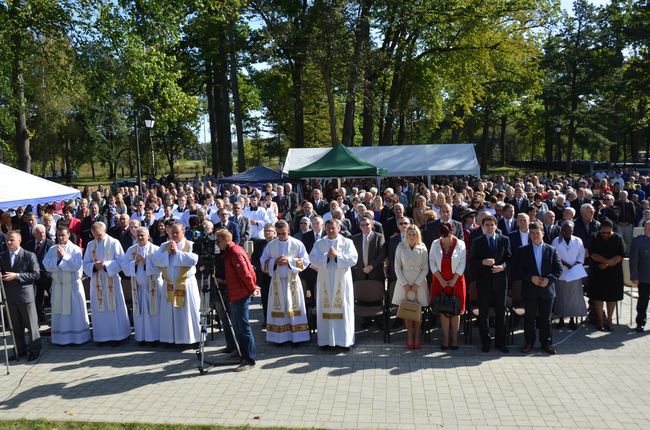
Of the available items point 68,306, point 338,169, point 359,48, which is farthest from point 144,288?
point 359,48

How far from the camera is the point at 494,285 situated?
7.52 meters

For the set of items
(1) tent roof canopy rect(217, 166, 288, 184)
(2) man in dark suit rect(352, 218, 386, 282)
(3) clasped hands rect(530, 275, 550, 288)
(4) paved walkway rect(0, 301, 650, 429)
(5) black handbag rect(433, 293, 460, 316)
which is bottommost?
(4) paved walkway rect(0, 301, 650, 429)

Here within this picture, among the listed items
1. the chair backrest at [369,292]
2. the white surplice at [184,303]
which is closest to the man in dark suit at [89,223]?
the white surplice at [184,303]

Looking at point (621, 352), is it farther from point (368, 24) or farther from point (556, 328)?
point (368, 24)

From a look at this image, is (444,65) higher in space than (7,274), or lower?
higher

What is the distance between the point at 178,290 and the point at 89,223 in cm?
565

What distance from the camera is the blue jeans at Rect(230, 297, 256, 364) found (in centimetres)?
701

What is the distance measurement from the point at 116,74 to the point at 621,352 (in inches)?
683

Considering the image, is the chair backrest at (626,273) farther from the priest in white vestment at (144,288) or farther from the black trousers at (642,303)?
the priest in white vestment at (144,288)

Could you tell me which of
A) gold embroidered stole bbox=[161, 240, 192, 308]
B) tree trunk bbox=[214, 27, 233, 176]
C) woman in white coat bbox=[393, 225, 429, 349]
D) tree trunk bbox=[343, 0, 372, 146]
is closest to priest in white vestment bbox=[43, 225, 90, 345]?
gold embroidered stole bbox=[161, 240, 192, 308]

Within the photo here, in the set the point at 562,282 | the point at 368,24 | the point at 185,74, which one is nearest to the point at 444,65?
the point at 368,24

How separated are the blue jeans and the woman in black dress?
5.28 metres

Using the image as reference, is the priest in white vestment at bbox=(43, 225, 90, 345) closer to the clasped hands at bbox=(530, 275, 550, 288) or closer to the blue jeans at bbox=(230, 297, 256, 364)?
the blue jeans at bbox=(230, 297, 256, 364)

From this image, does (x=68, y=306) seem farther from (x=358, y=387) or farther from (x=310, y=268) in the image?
(x=358, y=387)
